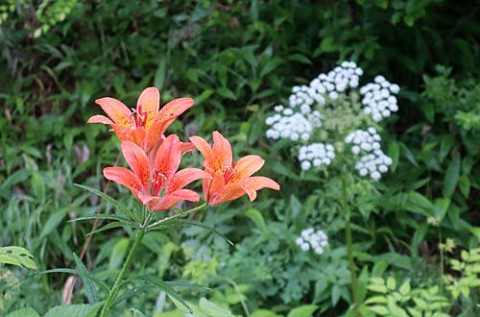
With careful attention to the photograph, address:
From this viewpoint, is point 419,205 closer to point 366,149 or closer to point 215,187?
point 366,149

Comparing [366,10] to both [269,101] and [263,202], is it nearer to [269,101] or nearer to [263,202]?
[269,101]

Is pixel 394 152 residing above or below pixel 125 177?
below

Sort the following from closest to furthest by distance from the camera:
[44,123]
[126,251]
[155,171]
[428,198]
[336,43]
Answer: [155,171]
[126,251]
[428,198]
[336,43]
[44,123]

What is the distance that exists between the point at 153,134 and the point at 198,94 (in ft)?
9.29

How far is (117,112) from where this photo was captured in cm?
110

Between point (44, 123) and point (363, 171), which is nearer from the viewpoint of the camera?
point (363, 171)

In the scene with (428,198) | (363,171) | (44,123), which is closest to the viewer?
(363,171)

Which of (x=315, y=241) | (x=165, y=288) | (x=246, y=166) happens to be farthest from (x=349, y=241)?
(x=165, y=288)

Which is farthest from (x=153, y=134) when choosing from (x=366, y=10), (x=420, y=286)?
(x=366, y=10)

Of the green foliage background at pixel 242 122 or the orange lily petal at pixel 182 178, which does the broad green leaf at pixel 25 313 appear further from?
the green foliage background at pixel 242 122

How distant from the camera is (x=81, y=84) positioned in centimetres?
390

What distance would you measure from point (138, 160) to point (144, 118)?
0.11 meters

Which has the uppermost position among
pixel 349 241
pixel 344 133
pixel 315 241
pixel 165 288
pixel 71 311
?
pixel 165 288

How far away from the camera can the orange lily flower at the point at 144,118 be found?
3.41ft
